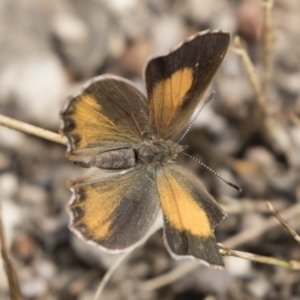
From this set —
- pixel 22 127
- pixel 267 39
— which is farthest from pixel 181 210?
pixel 267 39

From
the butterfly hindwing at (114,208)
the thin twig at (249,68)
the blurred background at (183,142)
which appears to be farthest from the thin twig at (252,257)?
the thin twig at (249,68)

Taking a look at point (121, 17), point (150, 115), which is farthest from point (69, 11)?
point (150, 115)

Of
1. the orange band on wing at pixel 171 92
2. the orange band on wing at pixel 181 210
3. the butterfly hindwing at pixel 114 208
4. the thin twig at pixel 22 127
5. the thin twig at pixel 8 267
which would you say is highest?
the orange band on wing at pixel 171 92

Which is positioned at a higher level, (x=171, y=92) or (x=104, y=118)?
(x=171, y=92)

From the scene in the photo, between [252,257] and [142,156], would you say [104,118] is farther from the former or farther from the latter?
[252,257]

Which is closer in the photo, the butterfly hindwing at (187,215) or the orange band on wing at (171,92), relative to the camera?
the butterfly hindwing at (187,215)

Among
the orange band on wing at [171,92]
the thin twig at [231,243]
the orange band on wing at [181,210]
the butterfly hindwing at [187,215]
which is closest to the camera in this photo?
the butterfly hindwing at [187,215]

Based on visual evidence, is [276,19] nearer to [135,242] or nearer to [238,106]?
[238,106]

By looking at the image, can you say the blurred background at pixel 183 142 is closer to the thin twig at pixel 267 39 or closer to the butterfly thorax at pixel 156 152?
the thin twig at pixel 267 39
